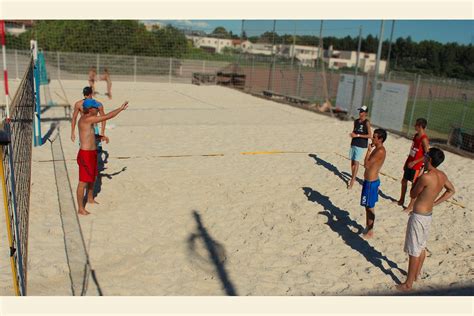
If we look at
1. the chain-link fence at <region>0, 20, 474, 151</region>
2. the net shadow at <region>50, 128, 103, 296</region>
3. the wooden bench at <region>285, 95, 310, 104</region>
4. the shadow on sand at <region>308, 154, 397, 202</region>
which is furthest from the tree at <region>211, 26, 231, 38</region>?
the net shadow at <region>50, 128, 103, 296</region>

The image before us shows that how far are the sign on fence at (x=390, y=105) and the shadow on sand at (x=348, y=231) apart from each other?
7026mm

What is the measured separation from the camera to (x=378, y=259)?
5.19m

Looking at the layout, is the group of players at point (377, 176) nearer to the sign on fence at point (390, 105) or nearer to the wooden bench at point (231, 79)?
the sign on fence at point (390, 105)

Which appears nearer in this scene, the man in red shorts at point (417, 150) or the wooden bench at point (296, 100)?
the man in red shorts at point (417, 150)

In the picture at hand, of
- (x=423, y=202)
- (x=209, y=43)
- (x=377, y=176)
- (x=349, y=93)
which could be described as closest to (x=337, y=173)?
(x=377, y=176)

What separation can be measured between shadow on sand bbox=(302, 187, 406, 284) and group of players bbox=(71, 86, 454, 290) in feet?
0.62

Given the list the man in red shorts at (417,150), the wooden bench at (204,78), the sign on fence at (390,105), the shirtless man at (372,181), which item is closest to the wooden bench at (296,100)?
the sign on fence at (390,105)

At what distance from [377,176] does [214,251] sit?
2268 millimetres

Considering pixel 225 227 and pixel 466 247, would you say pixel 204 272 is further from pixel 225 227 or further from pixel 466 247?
pixel 466 247

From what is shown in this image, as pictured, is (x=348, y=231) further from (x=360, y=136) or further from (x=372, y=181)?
(x=360, y=136)

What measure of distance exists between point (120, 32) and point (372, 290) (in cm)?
3039

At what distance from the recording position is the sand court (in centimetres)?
470

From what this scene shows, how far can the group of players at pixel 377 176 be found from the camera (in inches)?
169

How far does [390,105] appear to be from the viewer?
13555 millimetres
